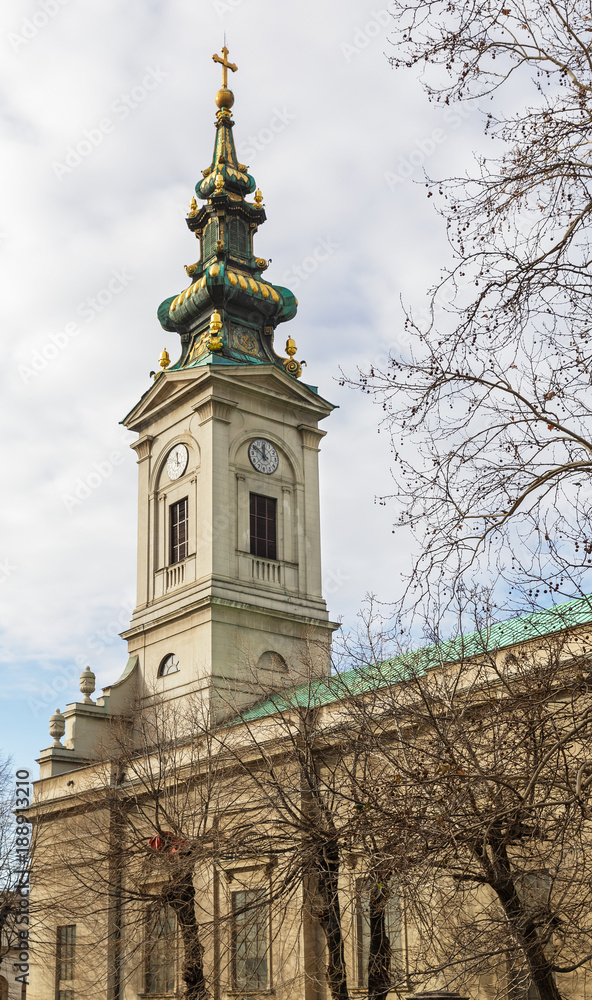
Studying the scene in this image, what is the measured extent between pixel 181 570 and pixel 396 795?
28774 millimetres

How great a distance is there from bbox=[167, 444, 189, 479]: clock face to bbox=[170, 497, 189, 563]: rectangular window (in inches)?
42.7

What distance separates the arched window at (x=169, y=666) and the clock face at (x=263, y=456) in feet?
24.4

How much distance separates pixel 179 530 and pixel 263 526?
305 centimetres

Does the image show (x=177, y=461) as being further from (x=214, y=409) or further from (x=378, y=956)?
(x=378, y=956)

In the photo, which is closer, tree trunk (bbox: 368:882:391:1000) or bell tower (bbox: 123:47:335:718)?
tree trunk (bbox: 368:882:391:1000)

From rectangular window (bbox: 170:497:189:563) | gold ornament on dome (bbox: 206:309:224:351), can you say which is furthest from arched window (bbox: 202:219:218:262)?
rectangular window (bbox: 170:497:189:563)

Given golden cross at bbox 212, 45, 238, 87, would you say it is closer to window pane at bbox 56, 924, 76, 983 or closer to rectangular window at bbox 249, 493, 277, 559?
rectangular window at bbox 249, 493, 277, 559

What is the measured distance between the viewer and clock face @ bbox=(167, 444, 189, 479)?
42438 mm

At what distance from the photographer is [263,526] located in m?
42.0

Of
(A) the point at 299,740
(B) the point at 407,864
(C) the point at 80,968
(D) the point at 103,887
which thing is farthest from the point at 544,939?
(C) the point at 80,968

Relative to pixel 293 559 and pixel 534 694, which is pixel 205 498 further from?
pixel 534 694

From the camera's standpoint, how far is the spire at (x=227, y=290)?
44.5 m

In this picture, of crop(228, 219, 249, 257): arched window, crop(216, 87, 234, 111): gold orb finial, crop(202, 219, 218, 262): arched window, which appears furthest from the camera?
crop(216, 87, 234, 111): gold orb finial

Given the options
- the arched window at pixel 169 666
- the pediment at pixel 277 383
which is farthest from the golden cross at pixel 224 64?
the arched window at pixel 169 666
